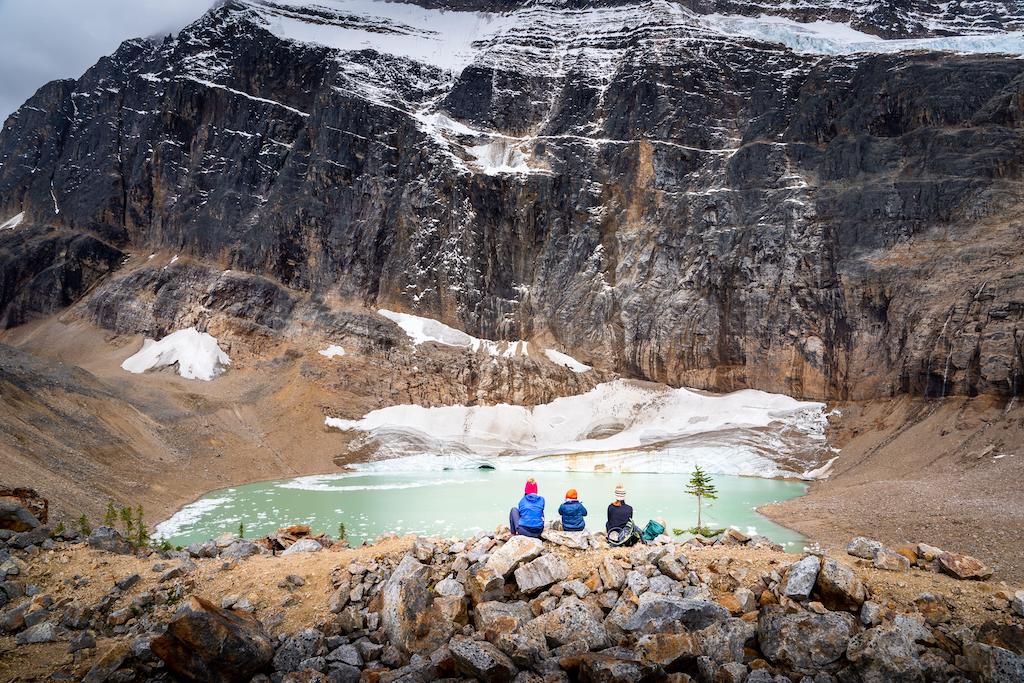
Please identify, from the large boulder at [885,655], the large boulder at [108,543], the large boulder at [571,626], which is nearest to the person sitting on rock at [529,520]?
the large boulder at [571,626]

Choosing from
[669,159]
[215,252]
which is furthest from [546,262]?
[215,252]

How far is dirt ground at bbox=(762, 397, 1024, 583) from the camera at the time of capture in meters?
15.4

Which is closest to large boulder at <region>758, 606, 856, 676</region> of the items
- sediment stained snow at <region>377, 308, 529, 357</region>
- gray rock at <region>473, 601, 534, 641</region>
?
gray rock at <region>473, 601, 534, 641</region>

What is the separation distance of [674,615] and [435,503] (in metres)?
21.3

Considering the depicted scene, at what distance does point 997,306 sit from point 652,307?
82.8 feet

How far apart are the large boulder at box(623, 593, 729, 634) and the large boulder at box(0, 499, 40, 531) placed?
32.4 ft

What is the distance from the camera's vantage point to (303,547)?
9.62 metres

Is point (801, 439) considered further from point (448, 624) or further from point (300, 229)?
point (300, 229)

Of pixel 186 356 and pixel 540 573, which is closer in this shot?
pixel 540 573

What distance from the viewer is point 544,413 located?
52.0 meters

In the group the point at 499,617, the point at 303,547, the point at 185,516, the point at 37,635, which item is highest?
the point at 499,617

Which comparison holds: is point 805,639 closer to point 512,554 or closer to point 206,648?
point 512,554

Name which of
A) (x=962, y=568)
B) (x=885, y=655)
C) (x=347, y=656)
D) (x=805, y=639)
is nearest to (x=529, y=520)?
(x=347, y=656)

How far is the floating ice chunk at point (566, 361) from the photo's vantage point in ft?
182
